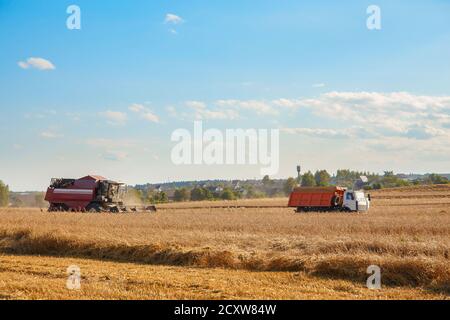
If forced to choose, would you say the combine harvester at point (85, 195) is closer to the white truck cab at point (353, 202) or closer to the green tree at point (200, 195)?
the white truck cab at point (353, 202)

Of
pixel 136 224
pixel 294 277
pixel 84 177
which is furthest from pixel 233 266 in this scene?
pixel 84 177

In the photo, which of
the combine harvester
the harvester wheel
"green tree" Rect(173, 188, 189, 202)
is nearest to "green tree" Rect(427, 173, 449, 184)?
"green tree" Rect(173, 188, 189, 202)

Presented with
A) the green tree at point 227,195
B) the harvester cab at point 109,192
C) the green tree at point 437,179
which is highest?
the green tree at point 437,179

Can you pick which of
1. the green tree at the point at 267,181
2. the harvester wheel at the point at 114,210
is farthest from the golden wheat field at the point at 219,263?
the green tree at the point at 267,181

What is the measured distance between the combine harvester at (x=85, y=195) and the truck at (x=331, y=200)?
10871mm

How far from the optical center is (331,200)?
38.3m

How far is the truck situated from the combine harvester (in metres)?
10.9

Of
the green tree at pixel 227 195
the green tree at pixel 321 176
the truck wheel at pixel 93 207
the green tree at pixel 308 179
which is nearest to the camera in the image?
the truck wheel at pixel 93 207

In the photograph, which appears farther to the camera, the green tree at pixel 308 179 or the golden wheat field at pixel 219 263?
the green tree at pixel 308 179

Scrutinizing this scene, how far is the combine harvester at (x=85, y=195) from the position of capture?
36781mm

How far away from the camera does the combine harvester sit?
36.8 meters

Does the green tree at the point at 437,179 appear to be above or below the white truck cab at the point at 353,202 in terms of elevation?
above
